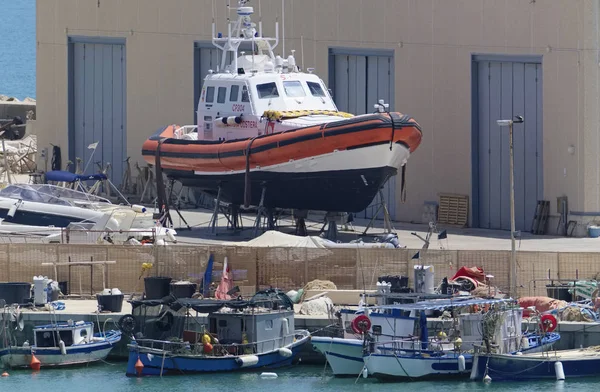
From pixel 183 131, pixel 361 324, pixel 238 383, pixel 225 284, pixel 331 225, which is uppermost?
pixel 183 131

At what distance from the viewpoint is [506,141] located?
40.4 metres

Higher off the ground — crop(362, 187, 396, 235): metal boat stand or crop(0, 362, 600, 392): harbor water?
crop(362, 187, 396, 235): metal boat stand

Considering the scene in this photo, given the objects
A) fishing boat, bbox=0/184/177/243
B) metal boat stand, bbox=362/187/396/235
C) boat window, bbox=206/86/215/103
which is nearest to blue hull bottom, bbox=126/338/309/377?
fishing boat, bbox=0/184/177/243

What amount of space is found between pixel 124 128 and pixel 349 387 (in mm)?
20114

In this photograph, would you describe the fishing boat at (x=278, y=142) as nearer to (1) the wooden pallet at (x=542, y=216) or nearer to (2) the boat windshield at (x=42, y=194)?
(2) the boat windshield at (x=42, y=194)

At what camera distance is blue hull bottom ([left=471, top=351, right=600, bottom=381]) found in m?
30.2

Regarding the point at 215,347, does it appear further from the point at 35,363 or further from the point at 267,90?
the point at 267,90

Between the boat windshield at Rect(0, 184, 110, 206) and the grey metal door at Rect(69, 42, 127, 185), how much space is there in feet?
23.7

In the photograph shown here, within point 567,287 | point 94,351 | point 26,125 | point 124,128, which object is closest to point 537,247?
point 567,287

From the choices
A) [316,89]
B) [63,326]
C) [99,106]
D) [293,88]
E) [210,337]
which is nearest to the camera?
[210,337]

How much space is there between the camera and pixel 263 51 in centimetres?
4278

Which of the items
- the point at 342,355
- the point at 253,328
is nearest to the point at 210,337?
the point at 253,328

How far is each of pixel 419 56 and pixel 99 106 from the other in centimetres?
1137

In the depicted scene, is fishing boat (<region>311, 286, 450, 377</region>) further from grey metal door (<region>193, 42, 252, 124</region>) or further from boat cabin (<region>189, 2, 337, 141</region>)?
grey metal door (<region>193, 42, 252, 124</region>)
